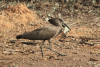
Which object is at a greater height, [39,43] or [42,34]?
[42,34]

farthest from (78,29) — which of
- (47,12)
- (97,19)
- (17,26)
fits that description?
(17,26)

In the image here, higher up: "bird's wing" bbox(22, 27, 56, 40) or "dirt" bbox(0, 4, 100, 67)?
"bird's wing" bbox(22, 27, 56, 40)

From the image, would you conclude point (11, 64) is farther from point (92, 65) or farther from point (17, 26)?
point (17, 26)

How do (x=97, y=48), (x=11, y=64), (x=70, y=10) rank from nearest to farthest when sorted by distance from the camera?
(x=11, y=64)
(x=97, y=48)
(x=70, y=10)

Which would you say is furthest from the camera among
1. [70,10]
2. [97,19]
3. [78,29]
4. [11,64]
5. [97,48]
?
[70,10]

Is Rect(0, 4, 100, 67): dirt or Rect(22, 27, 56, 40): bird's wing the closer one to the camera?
Rect(0, 4, 100, 67): dirt

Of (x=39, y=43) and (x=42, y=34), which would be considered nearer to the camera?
(x=42, y=34)

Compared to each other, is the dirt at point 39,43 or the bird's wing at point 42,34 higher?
the bird's wing at point 42,34

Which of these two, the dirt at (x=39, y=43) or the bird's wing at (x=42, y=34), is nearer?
the dirt at (x=39, y=43)
